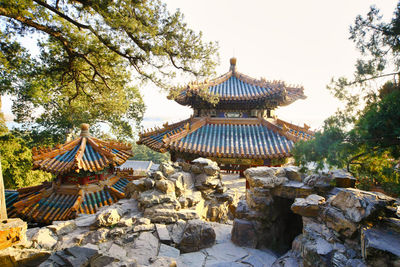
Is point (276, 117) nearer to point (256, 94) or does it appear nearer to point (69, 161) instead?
point (256, 94)

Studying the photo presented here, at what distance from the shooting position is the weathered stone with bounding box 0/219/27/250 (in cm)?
357

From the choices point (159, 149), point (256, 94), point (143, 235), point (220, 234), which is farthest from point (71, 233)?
point (256, 94)

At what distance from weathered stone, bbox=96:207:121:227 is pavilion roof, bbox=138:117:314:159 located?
11.2 ft

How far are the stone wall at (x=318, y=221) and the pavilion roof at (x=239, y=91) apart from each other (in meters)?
4.00

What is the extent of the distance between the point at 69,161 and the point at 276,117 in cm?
852

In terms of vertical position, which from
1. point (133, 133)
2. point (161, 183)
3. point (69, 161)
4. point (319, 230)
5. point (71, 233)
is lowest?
point (71, 233)

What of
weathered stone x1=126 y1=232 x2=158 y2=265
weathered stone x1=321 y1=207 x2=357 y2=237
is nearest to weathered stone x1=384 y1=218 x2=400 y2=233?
weathered stone x1=321 y1=207 x2=357 y2=237

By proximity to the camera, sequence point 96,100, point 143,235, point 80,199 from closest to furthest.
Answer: point 143,235 → point 80,199 → point 96,100

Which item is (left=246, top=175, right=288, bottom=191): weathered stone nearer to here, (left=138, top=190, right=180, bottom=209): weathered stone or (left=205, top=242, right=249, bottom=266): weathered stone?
(left=205, top=242, right=249, bottom=266): weathered stone

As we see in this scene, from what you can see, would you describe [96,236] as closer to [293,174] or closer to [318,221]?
[318,221]

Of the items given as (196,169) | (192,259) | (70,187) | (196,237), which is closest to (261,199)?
(196,237)

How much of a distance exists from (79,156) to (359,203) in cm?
690

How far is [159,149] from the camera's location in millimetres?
7746

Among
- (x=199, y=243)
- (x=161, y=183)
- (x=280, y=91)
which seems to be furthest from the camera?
(x=280, y=91)
